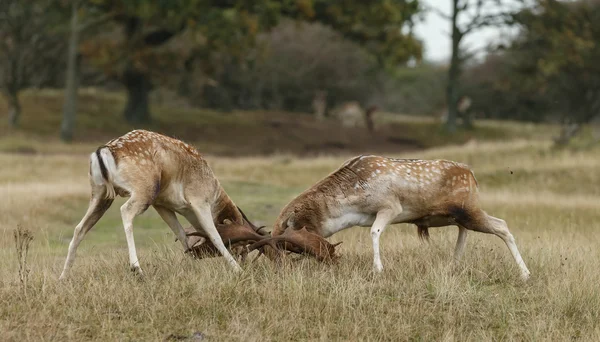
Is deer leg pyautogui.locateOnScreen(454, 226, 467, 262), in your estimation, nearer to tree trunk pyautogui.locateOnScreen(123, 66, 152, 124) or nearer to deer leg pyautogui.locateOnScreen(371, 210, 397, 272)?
deer leg pyautogui.locateOnScreen(371, 210, 397, 272)

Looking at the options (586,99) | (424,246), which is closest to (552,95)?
(586,99)

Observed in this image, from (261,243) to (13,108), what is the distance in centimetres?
2496

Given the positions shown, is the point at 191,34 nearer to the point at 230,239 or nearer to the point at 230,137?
the point at 230,137

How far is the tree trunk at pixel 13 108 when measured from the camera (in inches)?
1212

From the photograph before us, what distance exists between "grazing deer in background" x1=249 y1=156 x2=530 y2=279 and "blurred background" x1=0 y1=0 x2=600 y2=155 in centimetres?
1683

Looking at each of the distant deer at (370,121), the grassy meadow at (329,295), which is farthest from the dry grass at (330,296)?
the distant deer at (370,121)

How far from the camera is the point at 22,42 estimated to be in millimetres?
32344

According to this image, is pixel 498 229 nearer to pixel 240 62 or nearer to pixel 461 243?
pixel 461 243

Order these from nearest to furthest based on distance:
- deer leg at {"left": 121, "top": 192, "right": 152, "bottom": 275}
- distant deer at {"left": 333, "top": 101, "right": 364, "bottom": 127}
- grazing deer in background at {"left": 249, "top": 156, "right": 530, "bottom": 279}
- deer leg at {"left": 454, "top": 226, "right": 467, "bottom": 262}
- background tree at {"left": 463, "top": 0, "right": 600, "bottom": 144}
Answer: deer leg at {"left": 121, "top": 192, "right": 152, "bottom": 275}
grazing deer in background at {"left": 249, "top": 156, "right": 530, "bottom": 279}
deer leg at {"left": 454, "top": 226, "right": 467, "bottom": 262}
background tree at {"left": 463, "top": 0, "right": 600, "bottom": 144}
distant deer at {"left": 333, "top": 101, "right": 364, "bottom": 127}

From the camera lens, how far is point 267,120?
1543 inches

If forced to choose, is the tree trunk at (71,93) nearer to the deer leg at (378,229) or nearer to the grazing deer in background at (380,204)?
the grazing deer in background at (380,204)

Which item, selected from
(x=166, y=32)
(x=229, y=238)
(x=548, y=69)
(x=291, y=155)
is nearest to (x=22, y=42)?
(x=166, y=32)

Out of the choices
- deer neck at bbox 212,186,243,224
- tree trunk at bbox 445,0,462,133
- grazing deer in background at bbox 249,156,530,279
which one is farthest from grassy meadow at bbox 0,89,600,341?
tree trunk at bbox 445,0,462,133

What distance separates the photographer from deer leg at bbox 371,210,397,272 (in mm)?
8531
